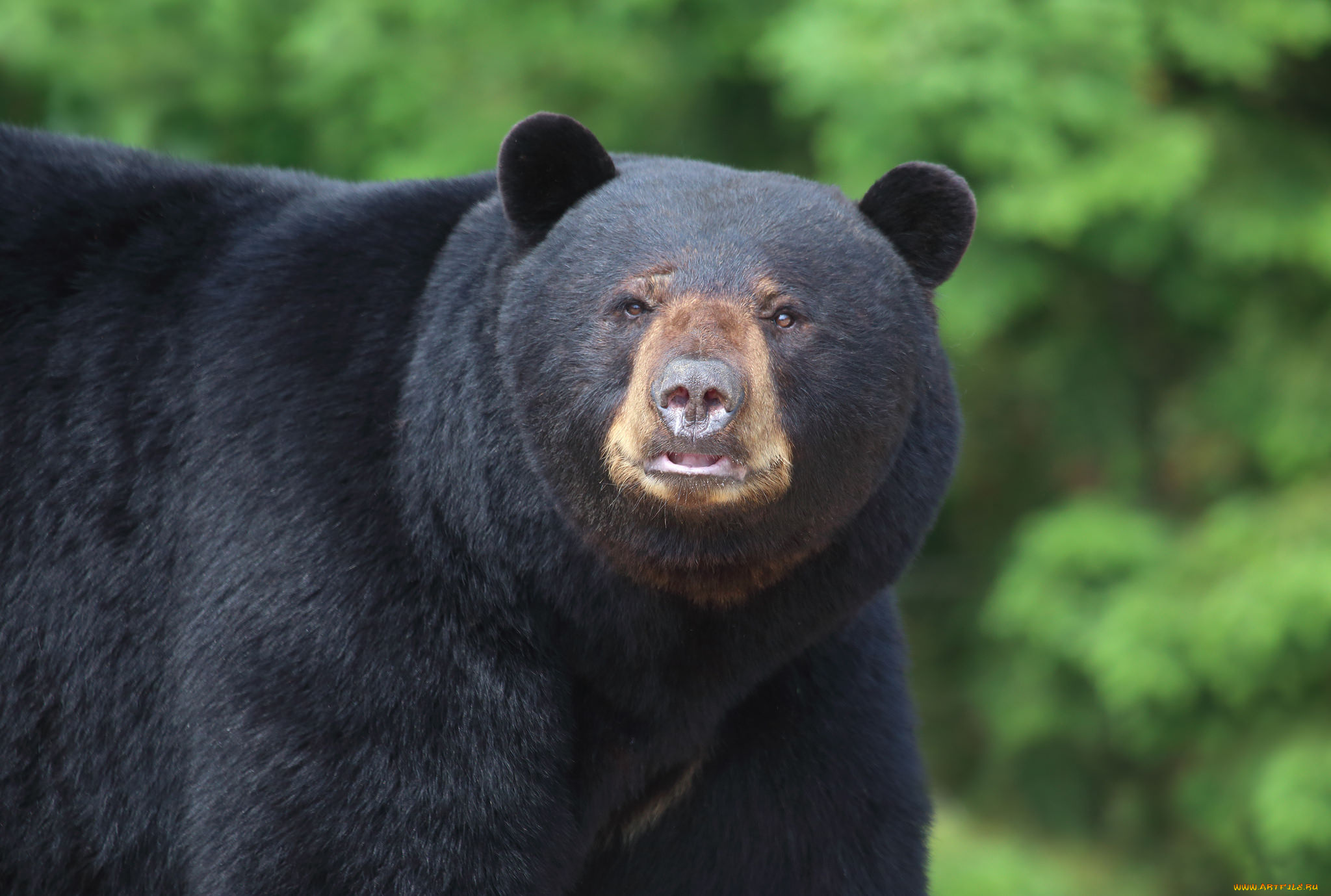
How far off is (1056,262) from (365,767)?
553 cm

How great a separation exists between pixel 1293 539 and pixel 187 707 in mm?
5106

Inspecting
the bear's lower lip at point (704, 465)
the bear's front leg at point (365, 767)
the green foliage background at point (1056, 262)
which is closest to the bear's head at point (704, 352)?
the bear's lower lip at point (704, 465)

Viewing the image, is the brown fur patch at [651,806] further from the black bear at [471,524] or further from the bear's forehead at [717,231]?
the bear's forehead at [717,231]

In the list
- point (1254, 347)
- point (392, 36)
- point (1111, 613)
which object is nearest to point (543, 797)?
point (1111, 613)

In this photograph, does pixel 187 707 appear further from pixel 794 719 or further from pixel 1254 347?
pixel 1254 347

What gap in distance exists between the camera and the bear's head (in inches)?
114

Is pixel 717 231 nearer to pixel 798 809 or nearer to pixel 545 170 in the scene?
pixel 545 170

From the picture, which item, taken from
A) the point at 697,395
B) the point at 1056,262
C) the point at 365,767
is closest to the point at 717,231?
the point at 697,395

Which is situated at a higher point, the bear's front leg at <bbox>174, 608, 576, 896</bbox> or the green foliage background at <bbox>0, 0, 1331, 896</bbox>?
the green foliage background at <bbox>0, 0, 1331, 896</bbox>

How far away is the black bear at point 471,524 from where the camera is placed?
295cm

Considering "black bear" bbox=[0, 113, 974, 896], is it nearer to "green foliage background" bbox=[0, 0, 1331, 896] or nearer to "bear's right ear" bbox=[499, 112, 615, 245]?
"bear's right ear" bbox=[499, 112, 615, 245]

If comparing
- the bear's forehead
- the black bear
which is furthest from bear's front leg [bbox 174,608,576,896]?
the bear's forehead

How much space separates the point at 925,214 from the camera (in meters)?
3.28

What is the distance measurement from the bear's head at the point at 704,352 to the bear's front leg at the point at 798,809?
0.41 m
